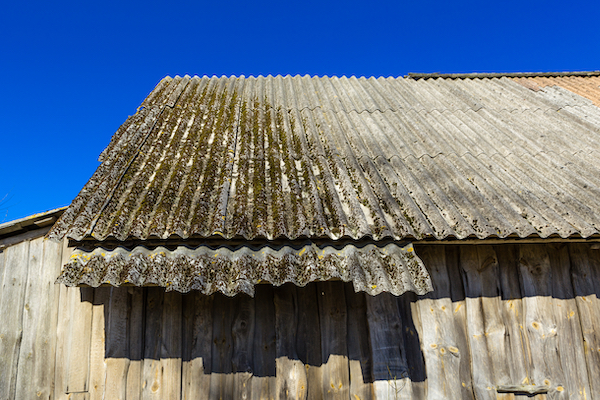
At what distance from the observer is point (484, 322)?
304 cm

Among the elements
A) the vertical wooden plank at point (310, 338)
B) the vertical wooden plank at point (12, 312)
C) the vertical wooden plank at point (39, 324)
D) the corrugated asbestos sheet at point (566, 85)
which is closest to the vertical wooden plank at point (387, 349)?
the vertical wooden plank at point (310, 338)

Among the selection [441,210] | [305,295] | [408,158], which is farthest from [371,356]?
[408,158]

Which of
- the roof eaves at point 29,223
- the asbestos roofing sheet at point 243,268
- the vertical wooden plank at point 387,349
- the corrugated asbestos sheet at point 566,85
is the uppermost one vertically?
the corrugated asbestos sheet at point 566,85

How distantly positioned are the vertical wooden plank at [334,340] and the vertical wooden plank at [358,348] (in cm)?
4

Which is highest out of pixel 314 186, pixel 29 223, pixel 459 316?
pixel 314 186

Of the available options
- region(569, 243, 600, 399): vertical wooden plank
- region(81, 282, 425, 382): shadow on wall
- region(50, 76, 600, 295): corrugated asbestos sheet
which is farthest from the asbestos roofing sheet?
region(569, 243, 600, 399): vertical wooden plank

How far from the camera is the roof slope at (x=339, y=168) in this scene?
8.68 ft

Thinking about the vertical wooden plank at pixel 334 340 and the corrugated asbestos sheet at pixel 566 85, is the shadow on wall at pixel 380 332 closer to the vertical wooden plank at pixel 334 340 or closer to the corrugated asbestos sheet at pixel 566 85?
the vertical wooden plank at pixel 334 340

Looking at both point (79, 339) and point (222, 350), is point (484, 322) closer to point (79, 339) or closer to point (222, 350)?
point (222, 350)

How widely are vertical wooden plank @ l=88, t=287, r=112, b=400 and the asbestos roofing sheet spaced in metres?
0.80

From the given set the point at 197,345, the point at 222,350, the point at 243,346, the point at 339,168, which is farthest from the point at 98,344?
the point at 339,168

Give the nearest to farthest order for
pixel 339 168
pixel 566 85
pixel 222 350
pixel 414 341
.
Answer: pixel 222 350 → pixel 414 341 → pixel 339 168 → pixel 566 85

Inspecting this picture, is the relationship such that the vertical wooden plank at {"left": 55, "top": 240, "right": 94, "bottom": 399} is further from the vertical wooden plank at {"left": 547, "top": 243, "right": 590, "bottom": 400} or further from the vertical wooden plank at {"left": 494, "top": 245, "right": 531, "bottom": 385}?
the vertical wooden plank at {"left": 547, "top": 243, "right": 590, "bottom": 400}

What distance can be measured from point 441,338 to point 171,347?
7.52 feet
